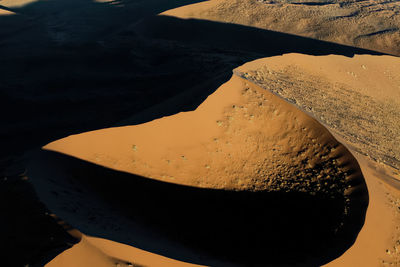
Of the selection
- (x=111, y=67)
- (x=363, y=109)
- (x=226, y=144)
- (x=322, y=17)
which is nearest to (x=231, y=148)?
(x=226, y=144)

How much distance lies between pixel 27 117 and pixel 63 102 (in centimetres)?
126

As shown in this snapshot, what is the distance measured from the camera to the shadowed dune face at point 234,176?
4.84 m

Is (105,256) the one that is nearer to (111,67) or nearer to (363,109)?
(363,109)

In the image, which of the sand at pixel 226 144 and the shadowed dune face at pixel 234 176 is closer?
the shadowed dune face at pixel 234 176

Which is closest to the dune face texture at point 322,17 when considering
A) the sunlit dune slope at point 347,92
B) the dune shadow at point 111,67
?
the dune shadow at point 111,67

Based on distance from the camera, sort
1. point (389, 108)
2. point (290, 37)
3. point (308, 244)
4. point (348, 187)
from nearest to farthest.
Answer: point (308, 244) → point (348, 187) → point (389, 108) → point (290, 37)

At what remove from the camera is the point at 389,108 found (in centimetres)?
937

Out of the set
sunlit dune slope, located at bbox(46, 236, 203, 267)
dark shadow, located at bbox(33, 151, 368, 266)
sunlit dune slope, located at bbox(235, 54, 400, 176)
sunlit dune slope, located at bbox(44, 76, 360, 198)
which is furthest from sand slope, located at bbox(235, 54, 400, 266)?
sunlit dune slope, located at bbox(46, 236, 203, 267)

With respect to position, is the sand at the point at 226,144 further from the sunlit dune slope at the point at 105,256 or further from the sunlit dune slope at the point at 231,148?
the sunlit dune slope at the point at 105,256

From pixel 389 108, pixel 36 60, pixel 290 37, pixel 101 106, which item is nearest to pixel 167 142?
pixel 101 106

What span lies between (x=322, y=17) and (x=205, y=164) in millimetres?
15947

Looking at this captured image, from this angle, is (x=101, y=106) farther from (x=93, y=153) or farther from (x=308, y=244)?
(x=308, y=244)

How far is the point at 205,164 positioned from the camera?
6238 millimetres

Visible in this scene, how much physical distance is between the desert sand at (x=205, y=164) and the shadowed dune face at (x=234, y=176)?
0.03 metres
